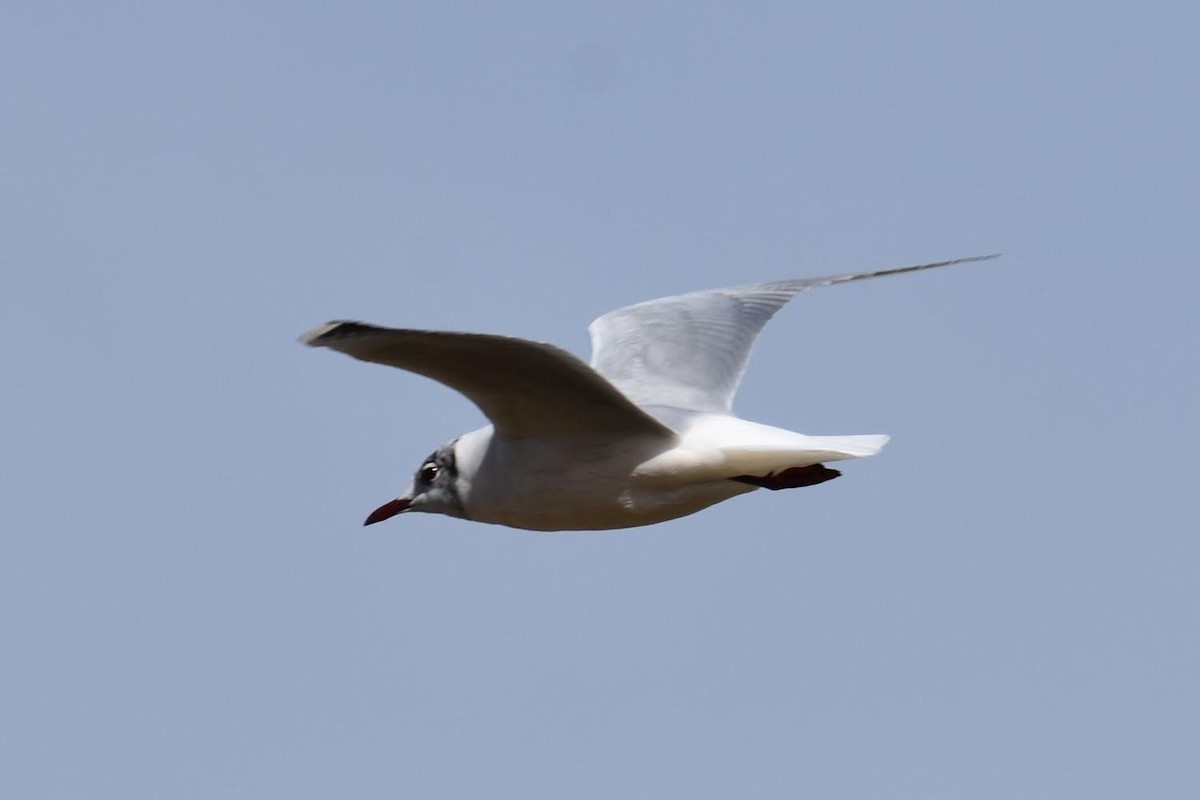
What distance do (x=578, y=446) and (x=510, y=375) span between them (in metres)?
0.78

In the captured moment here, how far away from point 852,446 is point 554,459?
4.88ft

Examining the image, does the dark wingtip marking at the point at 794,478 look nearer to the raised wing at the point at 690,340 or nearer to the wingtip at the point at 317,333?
the raised wing at the point at 690,340

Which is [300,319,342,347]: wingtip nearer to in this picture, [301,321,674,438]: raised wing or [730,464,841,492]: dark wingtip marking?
[301,321,674,438]: raised wing

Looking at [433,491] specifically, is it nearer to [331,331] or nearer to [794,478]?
[794,478]

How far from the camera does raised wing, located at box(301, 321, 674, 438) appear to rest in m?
8.04

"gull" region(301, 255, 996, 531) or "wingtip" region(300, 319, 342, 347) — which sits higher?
"wingtip" region(300, 319, 342, 347)

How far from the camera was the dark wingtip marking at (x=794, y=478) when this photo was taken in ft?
32.7

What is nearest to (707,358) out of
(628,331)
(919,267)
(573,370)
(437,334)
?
(628,331)

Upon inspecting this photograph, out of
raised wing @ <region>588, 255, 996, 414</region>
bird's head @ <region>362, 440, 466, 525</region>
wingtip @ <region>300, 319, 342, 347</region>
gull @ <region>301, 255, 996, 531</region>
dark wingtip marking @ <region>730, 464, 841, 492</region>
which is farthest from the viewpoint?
raised wing @ <region>588, 255, 996, 414</region>

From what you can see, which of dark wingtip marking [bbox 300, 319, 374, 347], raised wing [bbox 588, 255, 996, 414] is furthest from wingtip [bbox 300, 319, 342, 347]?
raised wing [bbox 588, 255, 996, 414]

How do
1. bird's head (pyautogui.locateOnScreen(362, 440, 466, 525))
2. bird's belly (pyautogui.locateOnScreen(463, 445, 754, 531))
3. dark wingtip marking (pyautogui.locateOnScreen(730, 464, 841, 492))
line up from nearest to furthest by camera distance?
bird's belly (pyautogui.locateOnScreen(463, 445, 754, 531))
dark wingtip marking (pyautogui.locateOnScreen(730, 464, 841, 492))
bird's head (pyautogui.locateOnScreen(362, 440, 466, 525))

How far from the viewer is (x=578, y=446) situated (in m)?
9.90

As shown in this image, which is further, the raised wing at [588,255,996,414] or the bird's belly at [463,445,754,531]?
the raised wing at [588,255,996,414]

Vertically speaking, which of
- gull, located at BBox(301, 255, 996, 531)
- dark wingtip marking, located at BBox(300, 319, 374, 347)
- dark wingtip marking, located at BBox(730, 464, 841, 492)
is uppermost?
dark wingtip marking, located at BBox(300, 319, 374, 347)
